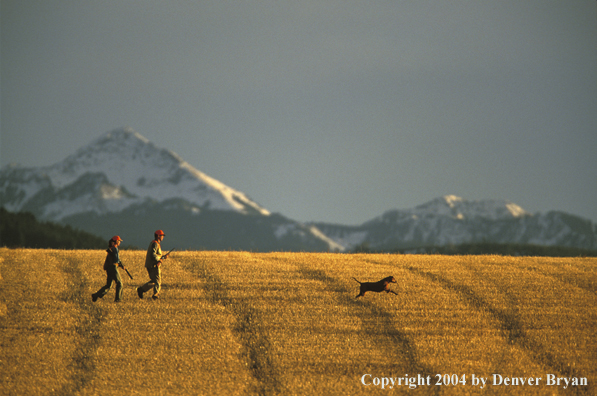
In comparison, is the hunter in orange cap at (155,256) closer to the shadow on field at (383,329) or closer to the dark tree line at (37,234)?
the shadow on field at (383,329)

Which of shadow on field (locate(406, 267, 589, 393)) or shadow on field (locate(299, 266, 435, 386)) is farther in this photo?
shadow on field (locate(406, 267, 589, 393))

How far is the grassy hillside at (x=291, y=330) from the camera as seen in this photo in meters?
21.5

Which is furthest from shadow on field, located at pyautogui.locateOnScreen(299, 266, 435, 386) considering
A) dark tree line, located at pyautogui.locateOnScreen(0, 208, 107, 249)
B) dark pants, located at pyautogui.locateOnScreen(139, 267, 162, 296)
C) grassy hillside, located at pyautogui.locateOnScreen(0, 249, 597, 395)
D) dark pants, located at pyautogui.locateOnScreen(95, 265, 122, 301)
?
dark tree line, located at pyautogui.locateOnScreen(0, 208, 107, 249)

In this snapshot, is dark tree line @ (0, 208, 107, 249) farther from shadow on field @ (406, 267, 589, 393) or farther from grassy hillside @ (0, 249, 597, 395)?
shadow on field @ (406, 267, 589, 393)

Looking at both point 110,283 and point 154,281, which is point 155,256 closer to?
point 154,281

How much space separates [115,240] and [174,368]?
5.67 meters

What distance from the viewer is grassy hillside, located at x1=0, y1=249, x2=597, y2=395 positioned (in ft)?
70.5

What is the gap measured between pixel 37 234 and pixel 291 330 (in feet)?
418

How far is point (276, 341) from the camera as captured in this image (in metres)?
23.9

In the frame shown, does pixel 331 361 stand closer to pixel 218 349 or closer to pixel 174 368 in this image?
pixel 218 349

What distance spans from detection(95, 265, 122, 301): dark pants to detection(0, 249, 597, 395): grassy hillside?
2.29 ft

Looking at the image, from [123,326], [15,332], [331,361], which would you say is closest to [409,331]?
[331,361]

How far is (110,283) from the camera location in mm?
24703

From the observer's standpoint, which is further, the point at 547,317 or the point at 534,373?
the point at 547,317
